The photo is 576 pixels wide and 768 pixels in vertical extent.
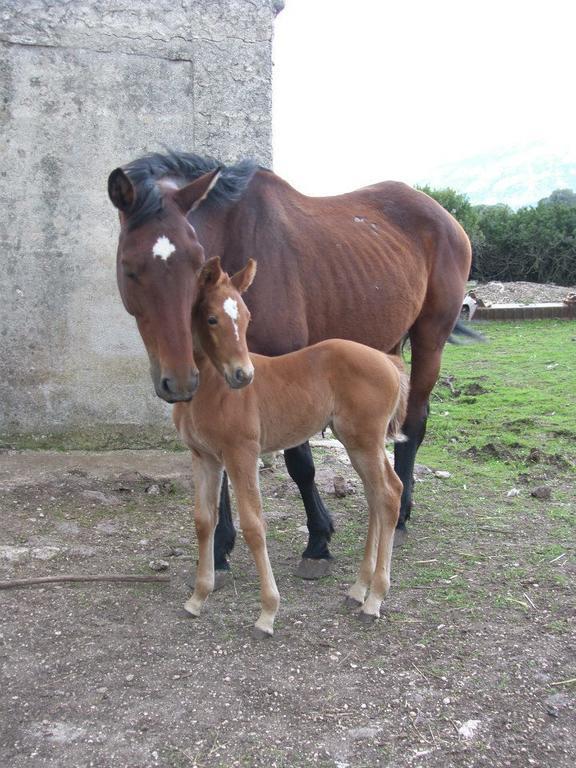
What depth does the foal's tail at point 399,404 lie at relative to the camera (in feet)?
11.4

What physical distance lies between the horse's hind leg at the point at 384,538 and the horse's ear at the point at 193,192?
148cm

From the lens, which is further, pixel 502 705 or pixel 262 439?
pixel 262 439

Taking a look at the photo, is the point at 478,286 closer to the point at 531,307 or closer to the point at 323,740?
the point at 531,307

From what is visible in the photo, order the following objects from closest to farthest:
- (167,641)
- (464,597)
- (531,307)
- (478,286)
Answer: (167,641) < (464,597) < (531,307) < (478,286)

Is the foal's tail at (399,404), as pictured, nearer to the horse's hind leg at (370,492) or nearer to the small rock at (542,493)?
the horse's hind leg at (370,492)

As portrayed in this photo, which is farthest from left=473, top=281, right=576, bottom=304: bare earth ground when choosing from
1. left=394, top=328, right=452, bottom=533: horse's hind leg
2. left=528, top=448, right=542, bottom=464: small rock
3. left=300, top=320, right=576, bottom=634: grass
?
left=394, top=328, right=452, bottom=533: horse's hind leg

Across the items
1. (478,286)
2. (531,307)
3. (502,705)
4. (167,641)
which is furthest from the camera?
(478,286)

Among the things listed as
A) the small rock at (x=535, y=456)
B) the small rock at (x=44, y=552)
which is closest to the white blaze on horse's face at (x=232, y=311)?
the small rock at (x=44, y=552)

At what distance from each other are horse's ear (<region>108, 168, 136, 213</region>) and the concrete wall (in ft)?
8.75

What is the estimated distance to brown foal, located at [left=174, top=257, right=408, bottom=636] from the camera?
3096 mm

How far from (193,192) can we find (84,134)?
283cm

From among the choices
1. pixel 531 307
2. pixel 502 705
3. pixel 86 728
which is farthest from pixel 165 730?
pixel 531 307

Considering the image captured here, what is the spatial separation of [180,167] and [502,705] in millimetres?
2807

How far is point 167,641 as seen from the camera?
10.2 feet
